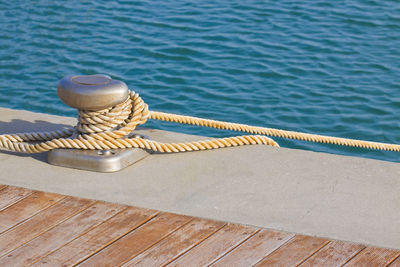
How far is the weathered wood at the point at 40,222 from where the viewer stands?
3189 millimetres

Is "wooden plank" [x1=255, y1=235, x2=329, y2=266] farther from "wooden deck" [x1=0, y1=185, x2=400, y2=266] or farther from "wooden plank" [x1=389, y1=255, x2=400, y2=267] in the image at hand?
"wooden plank" [x1=389, y1=255, x2=400, y2=267]

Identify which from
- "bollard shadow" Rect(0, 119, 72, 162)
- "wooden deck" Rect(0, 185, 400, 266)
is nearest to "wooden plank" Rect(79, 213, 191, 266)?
"wooden deck" Rect(0, 185, 400, 266)

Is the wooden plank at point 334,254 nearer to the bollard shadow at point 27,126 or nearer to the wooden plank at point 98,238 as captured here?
the wooden plank at point 98,238

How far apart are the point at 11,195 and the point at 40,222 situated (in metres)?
0.33

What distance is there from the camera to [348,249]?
313 centimetres

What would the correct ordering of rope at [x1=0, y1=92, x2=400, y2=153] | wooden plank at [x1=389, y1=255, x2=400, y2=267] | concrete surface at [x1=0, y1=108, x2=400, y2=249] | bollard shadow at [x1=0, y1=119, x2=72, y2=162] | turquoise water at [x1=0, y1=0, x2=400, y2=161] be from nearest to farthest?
wooden plank at [x1=389, y1=255, x2=400, y2=267]
concrete surface at [x1=0, y1=108, x2=400, y2=249]
rope at [x1=0, y1=92, x2=400, y2=153]
bollard shadow at [x1=0, y1=119, x2=72, y2=162]
turquoise water at [x1=0, y1=0, x2=400, y2=161]

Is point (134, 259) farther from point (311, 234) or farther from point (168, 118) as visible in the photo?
point (168, 118)

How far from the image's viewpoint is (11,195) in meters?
3.62

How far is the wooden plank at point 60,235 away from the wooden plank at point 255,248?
0.66m

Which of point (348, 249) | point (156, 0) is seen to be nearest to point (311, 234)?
point (348, 249)

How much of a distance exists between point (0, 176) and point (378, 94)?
4.85 meters

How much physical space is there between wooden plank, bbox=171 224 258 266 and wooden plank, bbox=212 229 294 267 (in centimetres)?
3

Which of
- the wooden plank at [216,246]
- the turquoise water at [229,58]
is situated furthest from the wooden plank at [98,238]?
the turquoise water at [229,58]

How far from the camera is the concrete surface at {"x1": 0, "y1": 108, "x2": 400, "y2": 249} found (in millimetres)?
3373
